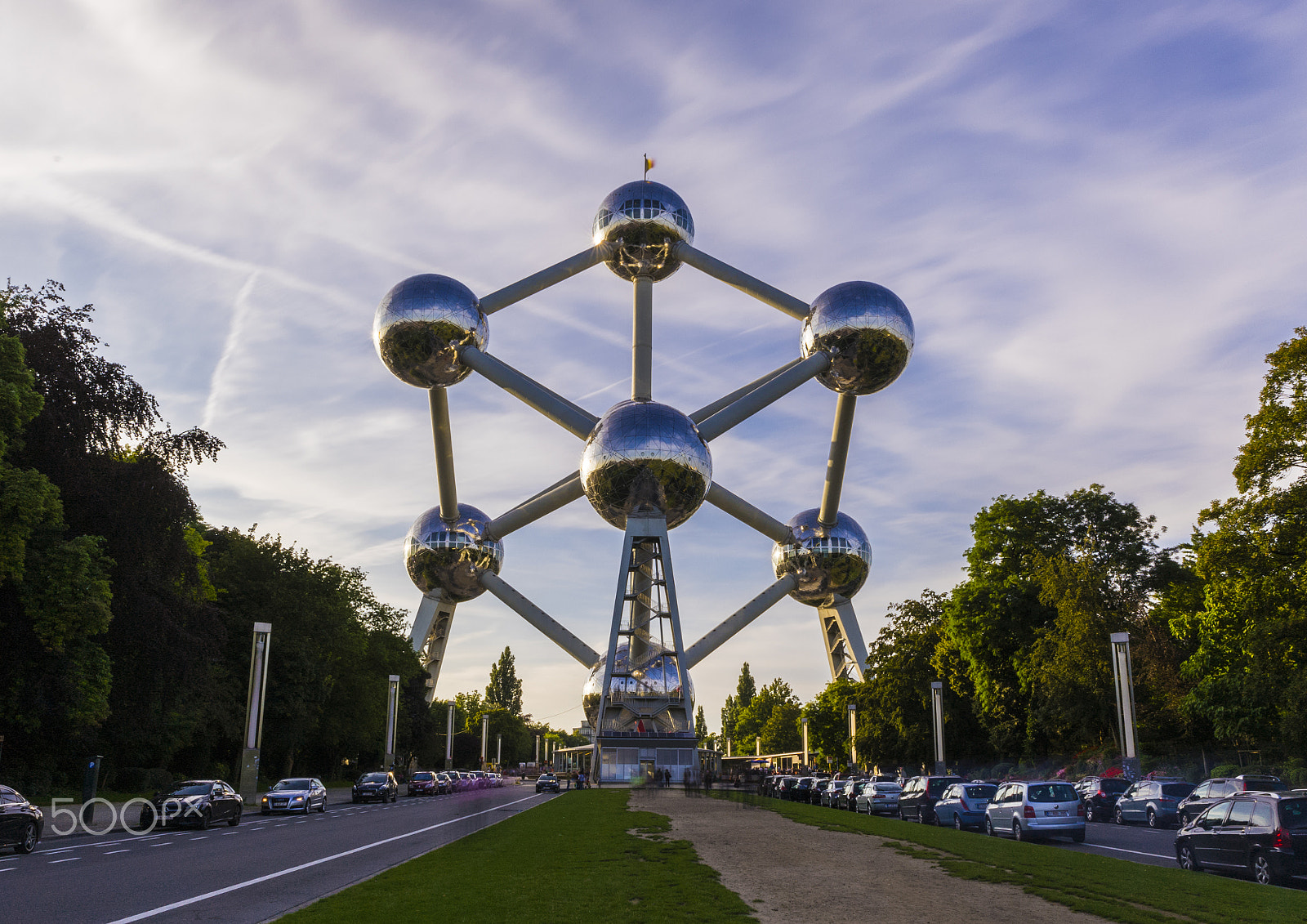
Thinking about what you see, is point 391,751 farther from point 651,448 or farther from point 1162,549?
point 1162,549

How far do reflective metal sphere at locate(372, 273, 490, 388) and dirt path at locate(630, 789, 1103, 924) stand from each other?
34473 mm

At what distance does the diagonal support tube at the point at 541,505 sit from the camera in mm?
56938

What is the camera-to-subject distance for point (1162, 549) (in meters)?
48.7

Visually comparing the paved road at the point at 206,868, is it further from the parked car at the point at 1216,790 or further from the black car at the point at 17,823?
the parked car at the point at 1216,790

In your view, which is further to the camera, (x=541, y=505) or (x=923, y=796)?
(x=541, y=505)

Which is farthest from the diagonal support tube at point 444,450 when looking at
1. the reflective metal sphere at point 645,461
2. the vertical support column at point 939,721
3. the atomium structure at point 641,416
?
the vertical support column at point 939,721

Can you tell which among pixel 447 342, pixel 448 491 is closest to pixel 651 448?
pixel 447 342

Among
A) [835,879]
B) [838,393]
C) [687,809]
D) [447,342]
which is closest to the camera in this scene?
[835,879]

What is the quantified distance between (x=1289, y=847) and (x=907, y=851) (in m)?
5.13

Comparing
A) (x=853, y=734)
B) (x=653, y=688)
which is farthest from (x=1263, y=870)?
(x=853, y=734)

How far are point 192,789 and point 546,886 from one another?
53.6 ft

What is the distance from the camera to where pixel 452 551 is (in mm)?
62969

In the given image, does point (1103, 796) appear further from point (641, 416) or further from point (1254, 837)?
point (641, 416)

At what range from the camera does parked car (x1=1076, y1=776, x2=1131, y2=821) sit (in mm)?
29422
